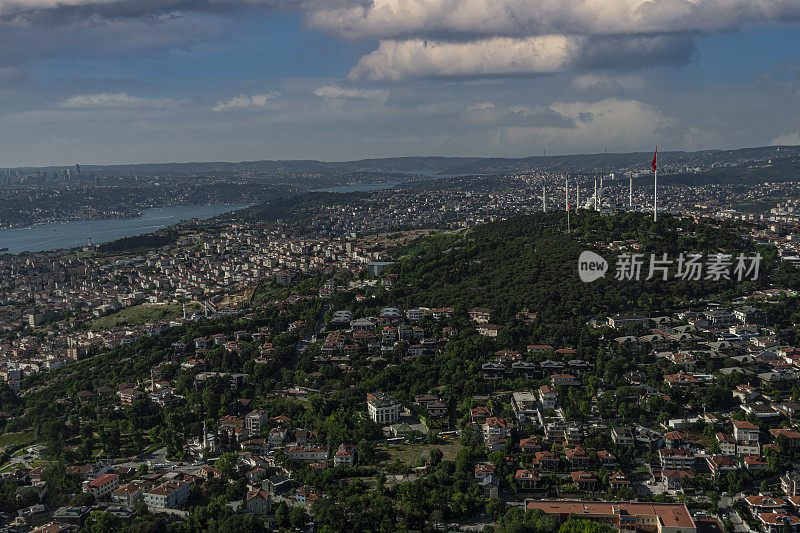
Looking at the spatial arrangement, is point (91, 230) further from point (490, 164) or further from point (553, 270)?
point (490, 164)

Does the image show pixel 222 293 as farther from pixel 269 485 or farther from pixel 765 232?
pixel 765 232

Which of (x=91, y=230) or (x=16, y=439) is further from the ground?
(x=16, y=439)

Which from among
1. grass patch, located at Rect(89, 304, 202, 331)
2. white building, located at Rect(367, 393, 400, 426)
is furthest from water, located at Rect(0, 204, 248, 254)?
white building, located at Rect(367, 393, 400, 426)

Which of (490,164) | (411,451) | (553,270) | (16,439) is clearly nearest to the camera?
(411,451)

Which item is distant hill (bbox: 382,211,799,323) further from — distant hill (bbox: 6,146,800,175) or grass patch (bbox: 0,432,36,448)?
distant hill (bbox: 6,146,800,175)

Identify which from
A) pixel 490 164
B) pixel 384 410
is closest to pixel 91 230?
pixel 384 410

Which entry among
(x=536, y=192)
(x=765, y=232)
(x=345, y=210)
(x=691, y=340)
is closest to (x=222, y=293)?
(x=691, y=340)
